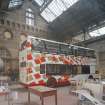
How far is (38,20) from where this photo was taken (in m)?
22.2

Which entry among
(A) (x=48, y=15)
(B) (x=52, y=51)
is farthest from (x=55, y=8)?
(B) (x=52, y=51)

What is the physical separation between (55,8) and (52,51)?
9.68 m

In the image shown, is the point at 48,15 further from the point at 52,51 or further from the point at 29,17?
the point at 52,51

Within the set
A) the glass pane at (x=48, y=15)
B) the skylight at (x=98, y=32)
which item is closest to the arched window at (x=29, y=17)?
the glass pane at (x=48, y=15)

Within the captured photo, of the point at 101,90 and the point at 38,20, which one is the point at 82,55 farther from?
the point at 38,20

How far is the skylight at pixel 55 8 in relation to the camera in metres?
17.4

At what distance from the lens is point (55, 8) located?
19.8 meters

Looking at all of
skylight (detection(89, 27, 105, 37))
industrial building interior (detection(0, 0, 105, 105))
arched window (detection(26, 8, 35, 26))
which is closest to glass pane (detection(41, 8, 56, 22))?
industrial building interior (detection(0, 0, 105, 105))

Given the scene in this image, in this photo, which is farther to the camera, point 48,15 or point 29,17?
point 48,15

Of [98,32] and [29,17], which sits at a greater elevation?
[29,17]

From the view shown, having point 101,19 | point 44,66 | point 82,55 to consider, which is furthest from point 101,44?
point 44,66

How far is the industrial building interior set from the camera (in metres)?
8.17

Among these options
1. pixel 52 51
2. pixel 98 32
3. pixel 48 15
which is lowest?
pixel 52 51

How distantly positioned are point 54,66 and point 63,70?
1.06 meters
